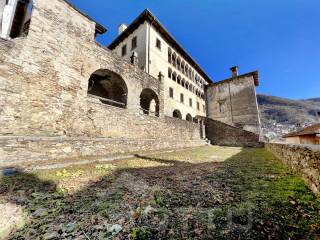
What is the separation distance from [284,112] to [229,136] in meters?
84.4

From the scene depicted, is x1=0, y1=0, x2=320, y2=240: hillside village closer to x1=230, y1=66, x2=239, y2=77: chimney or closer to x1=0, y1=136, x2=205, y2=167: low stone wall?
x1=0, y1=136, x2=205, y2=167: low stone wall

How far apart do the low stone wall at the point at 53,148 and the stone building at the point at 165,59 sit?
28.5ft

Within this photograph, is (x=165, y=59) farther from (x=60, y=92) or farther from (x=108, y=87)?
(x=60, y=92)

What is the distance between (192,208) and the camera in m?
2.32

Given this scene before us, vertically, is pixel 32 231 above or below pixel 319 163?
below

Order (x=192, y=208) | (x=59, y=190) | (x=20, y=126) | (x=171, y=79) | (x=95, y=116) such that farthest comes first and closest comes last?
(x=171, y=79) < (x=95, y=116) < (x=20, y=126) < (x=59, y=190) < (x=192, y=208)

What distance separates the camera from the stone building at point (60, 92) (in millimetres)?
5910

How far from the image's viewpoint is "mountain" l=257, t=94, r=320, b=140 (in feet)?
231

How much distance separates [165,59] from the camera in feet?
67.9

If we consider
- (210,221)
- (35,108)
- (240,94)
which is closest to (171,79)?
(240,94)

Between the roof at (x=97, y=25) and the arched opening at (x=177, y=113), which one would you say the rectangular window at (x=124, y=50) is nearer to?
the roof at (x=97, y=25)

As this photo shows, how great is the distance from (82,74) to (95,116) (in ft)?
8.10

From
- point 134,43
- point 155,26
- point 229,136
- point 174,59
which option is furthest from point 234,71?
point 134,43

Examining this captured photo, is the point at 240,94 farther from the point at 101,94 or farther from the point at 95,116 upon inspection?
the point at 95,116
